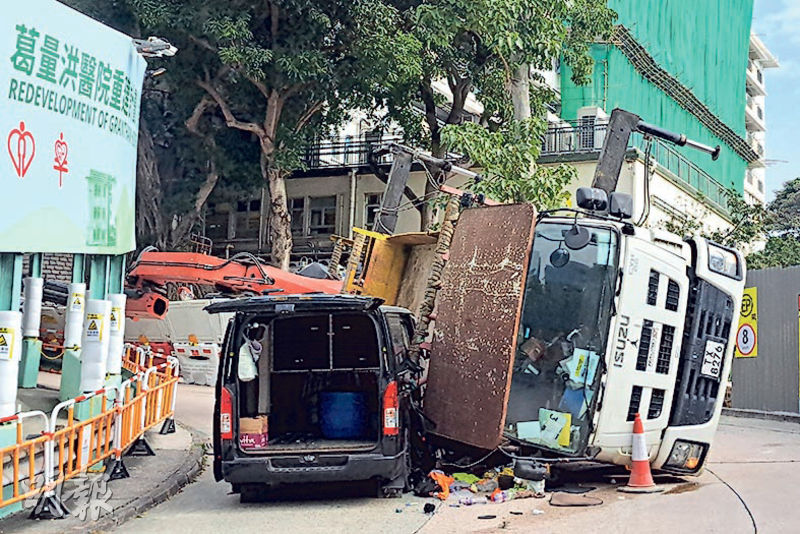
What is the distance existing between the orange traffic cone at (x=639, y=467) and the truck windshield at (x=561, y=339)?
58 cm

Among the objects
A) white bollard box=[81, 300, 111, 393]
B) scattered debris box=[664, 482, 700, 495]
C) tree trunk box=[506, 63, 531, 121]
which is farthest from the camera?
tree trunk box=[506, 63, 531, 121]

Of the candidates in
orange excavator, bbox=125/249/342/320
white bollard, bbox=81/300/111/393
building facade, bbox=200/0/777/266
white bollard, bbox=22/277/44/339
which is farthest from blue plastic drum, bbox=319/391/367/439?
building facade, bbox=200/0/777/266

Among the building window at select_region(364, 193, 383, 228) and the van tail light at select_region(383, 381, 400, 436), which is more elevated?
the building window at select_region(364, 193, 383, 228)

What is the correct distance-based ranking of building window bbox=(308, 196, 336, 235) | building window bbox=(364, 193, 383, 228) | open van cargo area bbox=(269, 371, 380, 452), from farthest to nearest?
1. building window bbox=(308, 196, 336, 235)
2. building window bbox=(364, 193, 383, 228)
3. open van cargo area bbox=(269, 371, 380, 452)

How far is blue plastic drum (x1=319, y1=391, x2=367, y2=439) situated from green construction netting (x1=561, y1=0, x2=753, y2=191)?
24.1m

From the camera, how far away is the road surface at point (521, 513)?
780 centimetres

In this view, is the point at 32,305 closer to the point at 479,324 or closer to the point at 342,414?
the point at 342,414

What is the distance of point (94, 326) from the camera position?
35.9 feet

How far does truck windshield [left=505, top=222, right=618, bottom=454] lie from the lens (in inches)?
350

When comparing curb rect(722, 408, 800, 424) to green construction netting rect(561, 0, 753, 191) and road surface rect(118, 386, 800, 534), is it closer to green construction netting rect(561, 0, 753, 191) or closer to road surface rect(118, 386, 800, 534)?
road surface rect(118, 386, 800, 534)

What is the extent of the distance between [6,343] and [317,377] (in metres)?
3.18

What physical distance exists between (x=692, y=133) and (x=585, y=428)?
113ft

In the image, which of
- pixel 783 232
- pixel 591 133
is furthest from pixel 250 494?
pixel 783 232

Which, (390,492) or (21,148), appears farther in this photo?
(390,492)
